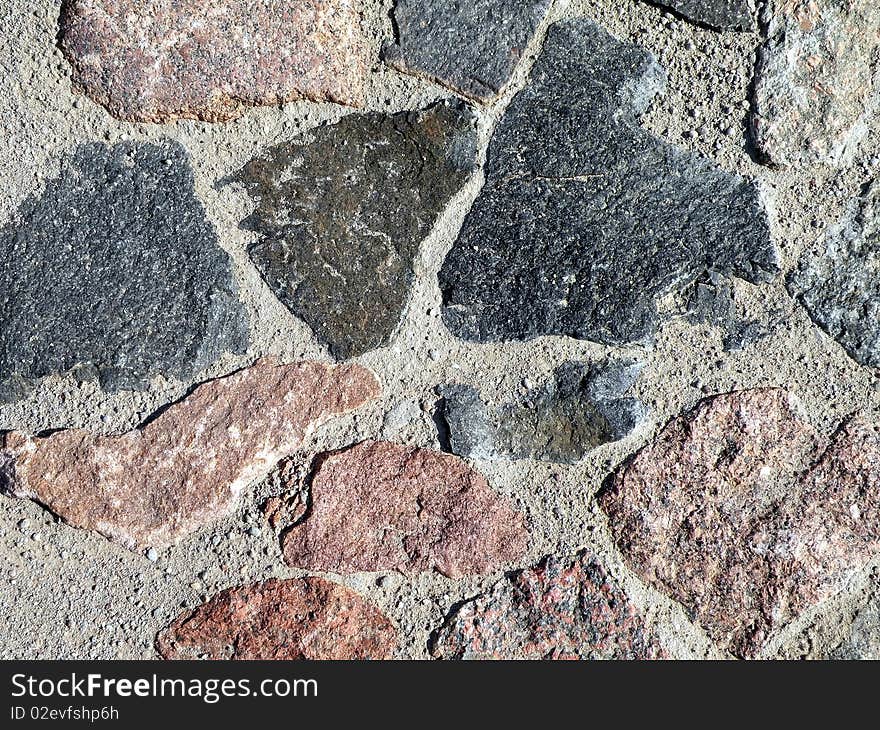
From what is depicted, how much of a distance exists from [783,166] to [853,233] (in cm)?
12

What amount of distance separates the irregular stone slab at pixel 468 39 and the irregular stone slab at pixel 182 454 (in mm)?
416

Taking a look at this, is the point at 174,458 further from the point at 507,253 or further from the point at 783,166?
the point at 783,166

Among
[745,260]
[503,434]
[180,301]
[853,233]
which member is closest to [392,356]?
[503,434]

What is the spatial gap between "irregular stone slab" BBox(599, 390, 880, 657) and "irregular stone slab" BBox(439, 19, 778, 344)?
0.57 ft

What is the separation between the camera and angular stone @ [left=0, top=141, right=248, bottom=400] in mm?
1171

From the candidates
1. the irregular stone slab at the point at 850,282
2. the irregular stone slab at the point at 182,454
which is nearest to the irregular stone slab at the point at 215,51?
the irregular stone slab at the point at 182,454

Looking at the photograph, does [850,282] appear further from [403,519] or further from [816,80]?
[403,519]

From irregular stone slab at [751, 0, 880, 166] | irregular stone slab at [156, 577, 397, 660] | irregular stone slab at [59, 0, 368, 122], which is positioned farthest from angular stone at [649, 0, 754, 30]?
irregular stone slab at [156, 577, 397, 660]

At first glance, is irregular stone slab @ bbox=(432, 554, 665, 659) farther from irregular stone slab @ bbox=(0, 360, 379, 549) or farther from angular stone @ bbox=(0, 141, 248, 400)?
angular stone @ bbox=(0, 141, 248, 400)

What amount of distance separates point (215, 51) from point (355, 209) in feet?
0.91

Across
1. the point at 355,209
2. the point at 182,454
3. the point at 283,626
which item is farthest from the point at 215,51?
the point at 283,626

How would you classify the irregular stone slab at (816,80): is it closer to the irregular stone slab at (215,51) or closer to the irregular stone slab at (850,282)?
the irregular stone slab at (850,282)

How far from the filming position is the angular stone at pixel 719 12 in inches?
43.9

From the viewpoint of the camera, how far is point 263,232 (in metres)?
1.18
